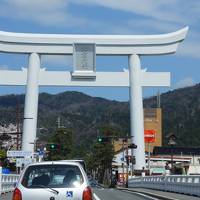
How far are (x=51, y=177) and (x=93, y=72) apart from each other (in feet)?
180

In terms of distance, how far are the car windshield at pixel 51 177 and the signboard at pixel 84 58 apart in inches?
2164

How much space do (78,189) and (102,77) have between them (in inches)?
2153

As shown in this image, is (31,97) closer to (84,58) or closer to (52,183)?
(84,58)

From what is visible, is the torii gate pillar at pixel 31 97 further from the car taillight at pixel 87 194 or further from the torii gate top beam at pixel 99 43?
the car taillight at pixel 87 194

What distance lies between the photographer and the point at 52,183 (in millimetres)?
14781

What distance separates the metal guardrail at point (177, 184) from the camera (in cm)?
Result: 3391

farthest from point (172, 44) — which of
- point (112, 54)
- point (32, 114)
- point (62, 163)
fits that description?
point (62, 163)

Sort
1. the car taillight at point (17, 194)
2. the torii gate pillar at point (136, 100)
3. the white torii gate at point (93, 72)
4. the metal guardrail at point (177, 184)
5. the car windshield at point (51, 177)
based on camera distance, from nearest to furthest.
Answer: the car taillight at point (17, 194)
the car windshield at point (51, 177)
the metal guardrail at point (177, 184)
the white torii gate at point (93, 72)
the torii gate pillar at point (136, 100)

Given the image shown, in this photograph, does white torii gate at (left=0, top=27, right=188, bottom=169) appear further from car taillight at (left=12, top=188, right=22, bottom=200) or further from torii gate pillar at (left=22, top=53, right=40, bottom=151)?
car taillight at (left=12, top=188, right=22, bottom=200)

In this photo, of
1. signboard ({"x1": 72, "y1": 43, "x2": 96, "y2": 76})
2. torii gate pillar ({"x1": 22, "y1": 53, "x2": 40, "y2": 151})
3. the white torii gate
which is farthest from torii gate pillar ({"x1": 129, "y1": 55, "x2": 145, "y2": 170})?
torii gate pillar ({"x1": 22, "y1": 53, "x2": 40, "y2": 151})

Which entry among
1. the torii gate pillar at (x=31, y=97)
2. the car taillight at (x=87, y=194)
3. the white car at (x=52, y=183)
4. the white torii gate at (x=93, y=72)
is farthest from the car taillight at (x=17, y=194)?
the torii gate pillar at (x=31, y=97)

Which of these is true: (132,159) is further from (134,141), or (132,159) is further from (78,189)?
(78,189)

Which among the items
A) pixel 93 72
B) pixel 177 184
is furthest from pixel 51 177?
pixel 93 72

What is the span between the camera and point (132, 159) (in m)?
76.4
